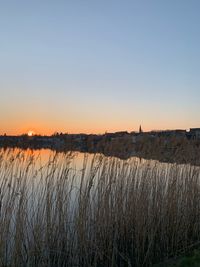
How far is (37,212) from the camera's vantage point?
5.13 m

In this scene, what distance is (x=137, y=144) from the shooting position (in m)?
6.93

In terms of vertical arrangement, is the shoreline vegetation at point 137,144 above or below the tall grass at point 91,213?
above

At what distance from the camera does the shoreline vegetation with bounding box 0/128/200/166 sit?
18.1 ft

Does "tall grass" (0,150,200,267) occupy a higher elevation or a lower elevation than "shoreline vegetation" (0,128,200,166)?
lower

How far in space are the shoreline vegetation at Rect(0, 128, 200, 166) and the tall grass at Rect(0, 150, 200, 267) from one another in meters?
0.19

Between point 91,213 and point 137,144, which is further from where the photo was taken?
Result: point 137,144

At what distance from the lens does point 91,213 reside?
5539 millimetres

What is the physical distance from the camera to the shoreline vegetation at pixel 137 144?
217 inches

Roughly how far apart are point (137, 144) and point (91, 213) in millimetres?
1777

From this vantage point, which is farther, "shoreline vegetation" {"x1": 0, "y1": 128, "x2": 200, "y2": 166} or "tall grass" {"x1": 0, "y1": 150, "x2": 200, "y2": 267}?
"shoreline vegetation" {"x1": 0, "y1": 128, "x2": 200, "y2": 166}

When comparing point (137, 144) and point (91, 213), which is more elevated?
point (137, 144)

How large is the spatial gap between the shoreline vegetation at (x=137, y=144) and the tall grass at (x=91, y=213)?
0.64 ft

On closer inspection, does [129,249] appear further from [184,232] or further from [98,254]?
[184,232]

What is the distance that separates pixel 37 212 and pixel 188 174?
2736 millimetres
